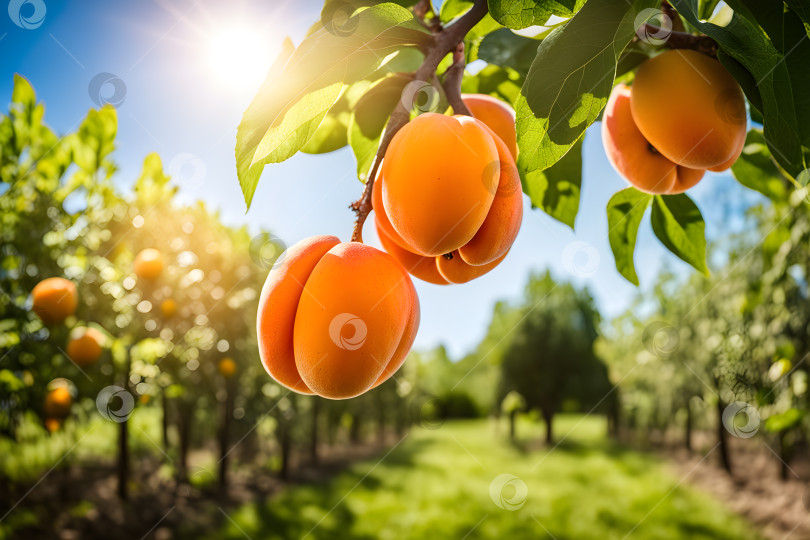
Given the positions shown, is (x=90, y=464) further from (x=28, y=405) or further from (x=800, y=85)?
(x=800, y=85)

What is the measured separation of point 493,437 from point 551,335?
2.82 meters

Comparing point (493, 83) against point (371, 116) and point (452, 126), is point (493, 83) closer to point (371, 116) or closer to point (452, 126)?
point (371, 116)

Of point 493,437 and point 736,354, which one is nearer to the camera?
point 736,354

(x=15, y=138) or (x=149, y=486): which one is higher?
(x=15, y=138)

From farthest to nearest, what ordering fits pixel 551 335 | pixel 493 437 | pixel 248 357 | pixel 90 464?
pixel 493 437
pixel 551 335
pixel 90 464
pixel 248 357

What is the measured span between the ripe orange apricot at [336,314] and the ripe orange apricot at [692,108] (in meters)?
0.31

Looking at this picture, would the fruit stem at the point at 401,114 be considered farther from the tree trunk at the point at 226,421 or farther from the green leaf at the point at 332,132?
the tree trunk at the point at 226,421

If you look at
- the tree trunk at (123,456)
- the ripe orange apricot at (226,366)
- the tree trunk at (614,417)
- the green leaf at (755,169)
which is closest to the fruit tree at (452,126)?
the green leaf at (755,169)

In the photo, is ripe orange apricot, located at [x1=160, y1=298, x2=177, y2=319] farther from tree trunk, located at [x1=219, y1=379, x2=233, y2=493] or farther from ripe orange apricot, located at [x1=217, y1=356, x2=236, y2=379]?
tree trunk, located at [x1=219, y1=379, x2=233, y2=493]

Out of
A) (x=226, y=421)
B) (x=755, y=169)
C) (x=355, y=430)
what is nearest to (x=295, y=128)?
(x=755, y=169)

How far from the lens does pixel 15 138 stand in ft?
5.13

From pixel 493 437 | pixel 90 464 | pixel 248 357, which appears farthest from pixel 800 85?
pixel 493 437

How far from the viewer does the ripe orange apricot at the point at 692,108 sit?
0.49m

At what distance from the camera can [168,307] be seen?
1779mm
